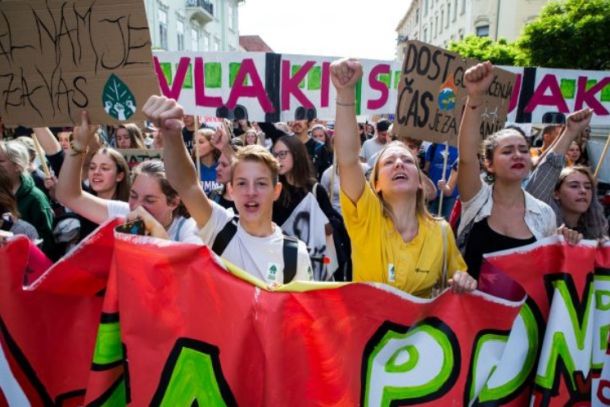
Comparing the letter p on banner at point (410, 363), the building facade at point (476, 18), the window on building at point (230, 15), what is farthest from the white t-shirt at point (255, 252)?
the window on building at point (230, 15)

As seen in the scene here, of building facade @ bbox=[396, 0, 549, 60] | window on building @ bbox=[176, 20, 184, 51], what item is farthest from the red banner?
building facade @ bbox=[396, 0, 549, 60]

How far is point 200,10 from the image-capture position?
1166 inches

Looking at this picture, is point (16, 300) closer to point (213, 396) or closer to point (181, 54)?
point (213, 396)

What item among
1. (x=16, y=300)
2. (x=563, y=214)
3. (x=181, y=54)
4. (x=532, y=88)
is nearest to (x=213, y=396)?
(x=16, y=300)

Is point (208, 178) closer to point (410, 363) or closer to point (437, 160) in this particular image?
point (437, 160)

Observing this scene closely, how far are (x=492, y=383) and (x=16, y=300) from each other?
1.59 meters

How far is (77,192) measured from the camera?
2.28 meters

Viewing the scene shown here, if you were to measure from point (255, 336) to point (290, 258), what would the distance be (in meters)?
0.59

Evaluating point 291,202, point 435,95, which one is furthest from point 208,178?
point 435,95

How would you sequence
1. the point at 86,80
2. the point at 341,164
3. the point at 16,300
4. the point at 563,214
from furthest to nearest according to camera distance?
1. the point at 563,214
2. the point at 86,80
3. the point at 341,164
4. the point at 16,300

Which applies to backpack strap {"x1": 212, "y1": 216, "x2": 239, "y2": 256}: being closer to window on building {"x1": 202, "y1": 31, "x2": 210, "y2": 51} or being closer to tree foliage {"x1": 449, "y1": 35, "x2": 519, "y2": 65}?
tree foliage {"x1": 449, "y1": 35, "x2": 519, "y2": 65}

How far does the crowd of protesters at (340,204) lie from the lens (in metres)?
2.01

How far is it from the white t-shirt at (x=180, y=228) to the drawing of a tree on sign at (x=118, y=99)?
1.42ft

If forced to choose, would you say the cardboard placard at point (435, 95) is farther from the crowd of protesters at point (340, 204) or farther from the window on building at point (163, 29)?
the window on building at point (163, 29)
